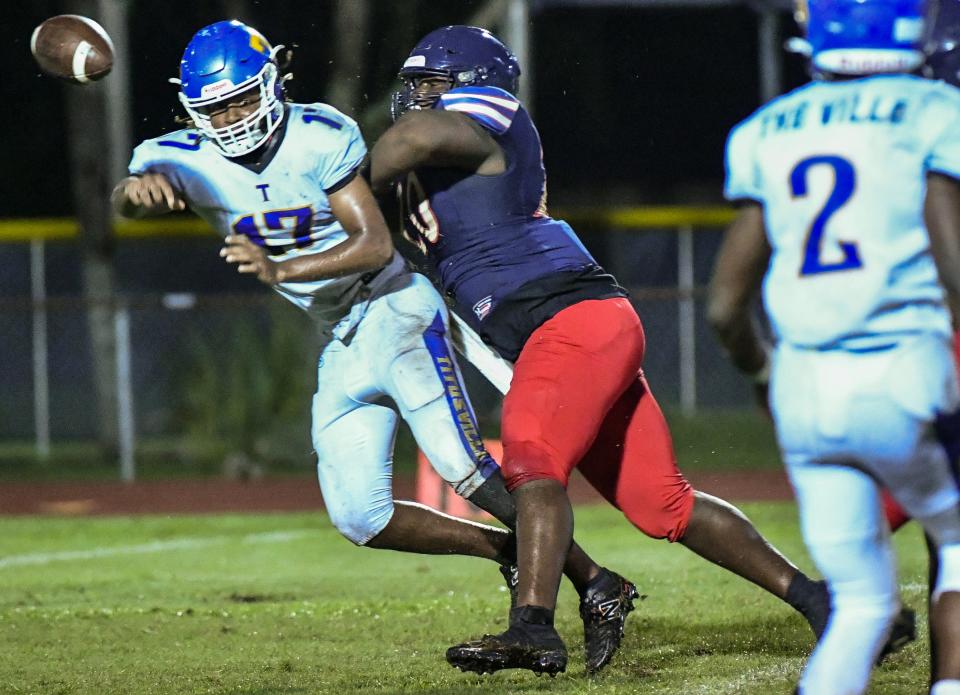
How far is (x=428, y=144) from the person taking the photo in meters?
4.59

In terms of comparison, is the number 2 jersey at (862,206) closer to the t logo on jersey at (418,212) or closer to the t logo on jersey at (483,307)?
the t logo on jersey at (483,307)

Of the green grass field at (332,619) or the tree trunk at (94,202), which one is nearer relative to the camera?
the green grass field at (332,619)

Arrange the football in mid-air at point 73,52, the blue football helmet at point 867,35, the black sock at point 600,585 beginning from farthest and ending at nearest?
1. the football in mid-air at point 73,52
2. the black sock at point 600,585
3. the blue football helmet at point 867,35

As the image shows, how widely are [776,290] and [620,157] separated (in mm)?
24509

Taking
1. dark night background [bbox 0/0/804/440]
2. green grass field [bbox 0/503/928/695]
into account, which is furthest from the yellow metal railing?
green grass field [bbox 0/503/928/695]

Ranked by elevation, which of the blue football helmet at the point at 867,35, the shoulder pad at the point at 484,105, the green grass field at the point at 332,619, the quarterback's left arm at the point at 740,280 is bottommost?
the green grass field at the point at 332,619

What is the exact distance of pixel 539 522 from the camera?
451 centimetres

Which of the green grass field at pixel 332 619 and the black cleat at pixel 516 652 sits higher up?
the black cleat at pixel 516 652

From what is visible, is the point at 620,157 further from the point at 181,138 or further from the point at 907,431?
the point at 907,431

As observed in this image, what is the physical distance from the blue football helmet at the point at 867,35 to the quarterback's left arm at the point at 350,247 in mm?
1898

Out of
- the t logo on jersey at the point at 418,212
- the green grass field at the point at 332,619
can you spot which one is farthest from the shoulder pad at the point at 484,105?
the green grass field at the point at 332,619

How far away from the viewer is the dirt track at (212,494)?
36.4ft

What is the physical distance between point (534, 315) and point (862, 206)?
180 cm

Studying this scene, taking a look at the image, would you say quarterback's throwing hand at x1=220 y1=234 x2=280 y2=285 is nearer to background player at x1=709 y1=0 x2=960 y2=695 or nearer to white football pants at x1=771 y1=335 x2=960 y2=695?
background player at x1=709 y1=0 x2=960 y2=695
